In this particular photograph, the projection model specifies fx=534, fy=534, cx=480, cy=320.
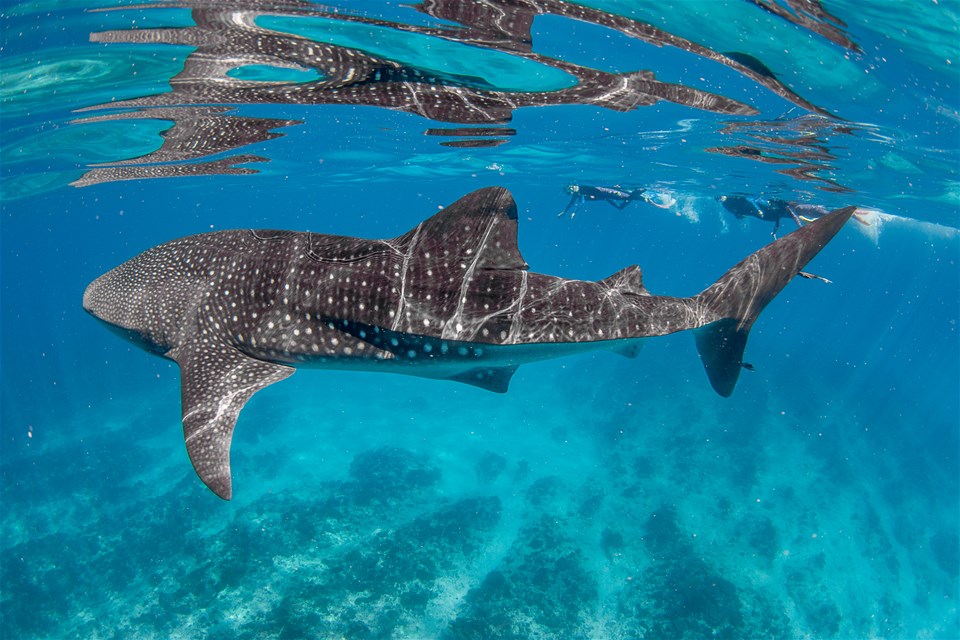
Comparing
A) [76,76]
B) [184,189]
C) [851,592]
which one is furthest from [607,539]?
[184,189]

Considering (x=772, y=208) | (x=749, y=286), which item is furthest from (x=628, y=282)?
(x=772, y=208)

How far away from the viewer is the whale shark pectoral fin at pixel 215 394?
5.18 metres

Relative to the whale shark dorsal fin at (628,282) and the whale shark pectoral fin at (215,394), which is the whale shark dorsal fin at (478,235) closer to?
the whale shark dorsal fin at (628,282)

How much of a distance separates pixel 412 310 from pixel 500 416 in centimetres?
2214

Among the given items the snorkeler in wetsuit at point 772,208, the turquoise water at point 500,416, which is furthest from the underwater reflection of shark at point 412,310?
the snorkeler in wetsuit at point 772,208

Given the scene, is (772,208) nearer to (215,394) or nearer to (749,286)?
(749,286)

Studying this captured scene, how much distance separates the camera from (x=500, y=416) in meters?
27.1

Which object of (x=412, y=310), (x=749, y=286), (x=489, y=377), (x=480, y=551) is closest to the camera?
(x=412, y=310)

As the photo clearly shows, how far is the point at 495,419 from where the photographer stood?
2675 cm

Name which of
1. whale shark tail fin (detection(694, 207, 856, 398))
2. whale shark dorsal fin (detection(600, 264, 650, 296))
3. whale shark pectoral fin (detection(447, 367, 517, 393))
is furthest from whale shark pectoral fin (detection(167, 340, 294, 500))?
whale shark tail fin (detection(694, 207, 856, 398))

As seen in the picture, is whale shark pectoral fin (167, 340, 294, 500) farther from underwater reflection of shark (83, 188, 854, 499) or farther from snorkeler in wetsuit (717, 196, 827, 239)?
snorkeler in wetsuit (717, 196, 827, 239)

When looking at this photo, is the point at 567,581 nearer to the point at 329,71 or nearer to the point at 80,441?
the point at 329,71

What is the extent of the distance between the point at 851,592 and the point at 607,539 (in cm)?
828

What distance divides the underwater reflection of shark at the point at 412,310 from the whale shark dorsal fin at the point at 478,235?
1 cm
